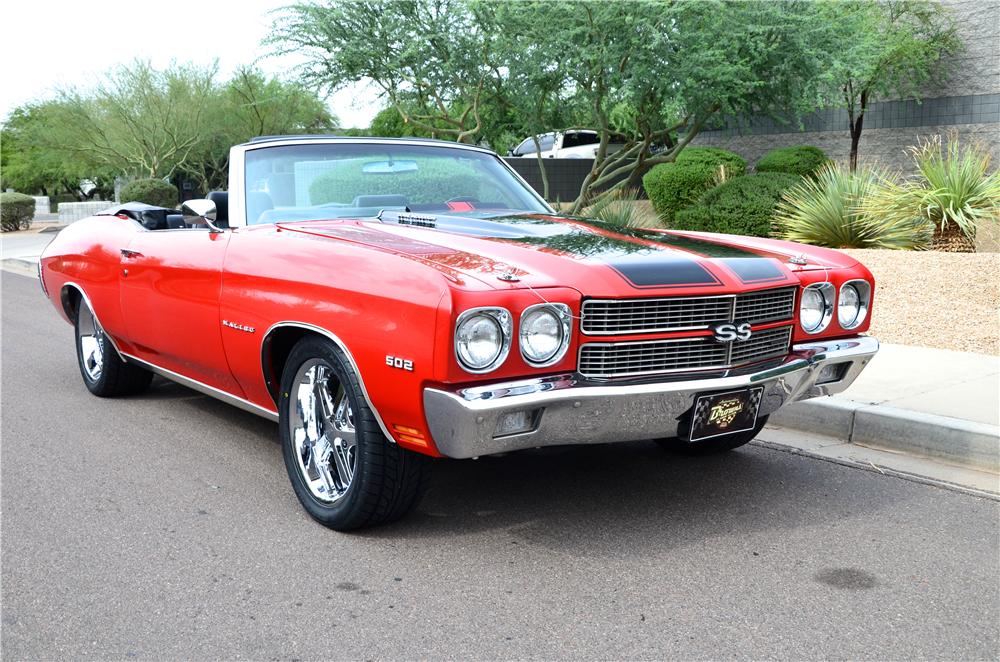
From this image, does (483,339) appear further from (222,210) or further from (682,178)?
(682,178)

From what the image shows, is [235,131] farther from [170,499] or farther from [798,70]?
[170,499]

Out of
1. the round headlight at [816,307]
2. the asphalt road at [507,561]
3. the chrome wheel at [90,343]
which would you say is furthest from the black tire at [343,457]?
the chrome wheel at [90,343]

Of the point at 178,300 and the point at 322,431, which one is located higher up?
the point at 178,300

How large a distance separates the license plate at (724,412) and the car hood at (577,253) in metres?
0.41

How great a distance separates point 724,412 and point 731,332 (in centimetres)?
31

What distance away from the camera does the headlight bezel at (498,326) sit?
3379 mm

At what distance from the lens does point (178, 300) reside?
502 cm

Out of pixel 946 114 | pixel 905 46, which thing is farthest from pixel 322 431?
pixel 946 114

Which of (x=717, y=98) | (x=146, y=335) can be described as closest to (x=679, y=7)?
(x=717, y=98)

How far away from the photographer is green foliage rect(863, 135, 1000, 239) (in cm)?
1044

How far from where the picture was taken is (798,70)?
1362cm

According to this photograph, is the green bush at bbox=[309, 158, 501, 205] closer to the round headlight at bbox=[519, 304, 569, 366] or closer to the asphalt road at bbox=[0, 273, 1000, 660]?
the asphalt road at bbox=[0, 273, 1000, 660]

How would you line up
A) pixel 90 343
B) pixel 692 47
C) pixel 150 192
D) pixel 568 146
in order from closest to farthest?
1. pixel 90 343
2. pixel 692 47
3. pixel 568 146
4. pixel 150 192

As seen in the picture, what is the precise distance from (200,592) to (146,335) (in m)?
2.42
